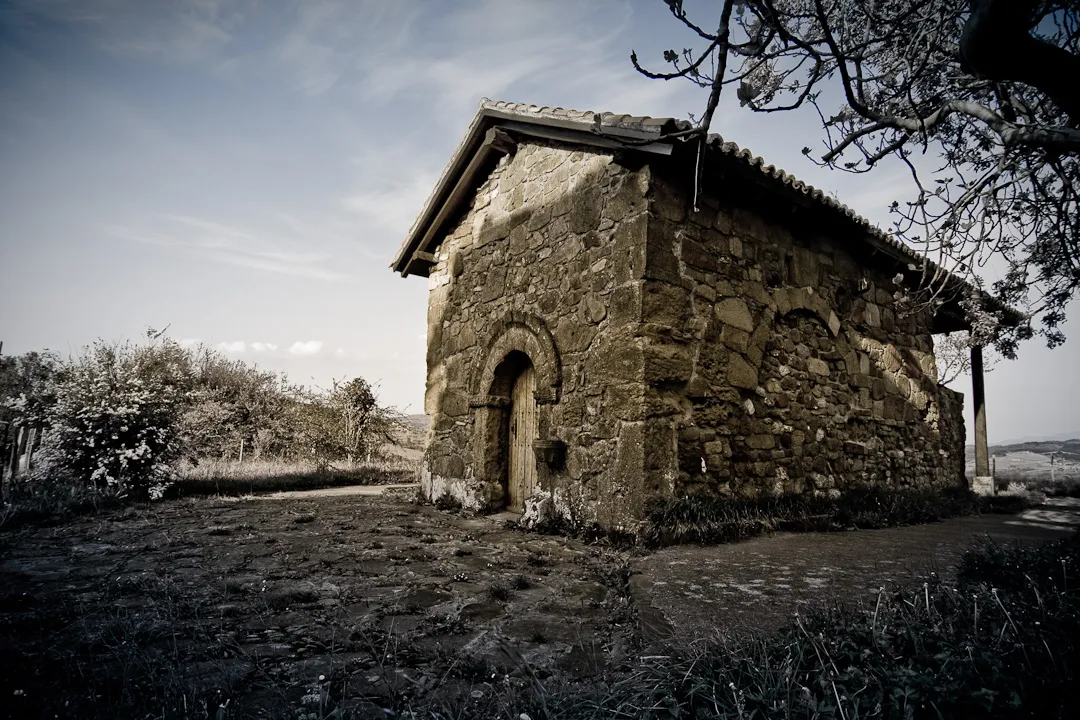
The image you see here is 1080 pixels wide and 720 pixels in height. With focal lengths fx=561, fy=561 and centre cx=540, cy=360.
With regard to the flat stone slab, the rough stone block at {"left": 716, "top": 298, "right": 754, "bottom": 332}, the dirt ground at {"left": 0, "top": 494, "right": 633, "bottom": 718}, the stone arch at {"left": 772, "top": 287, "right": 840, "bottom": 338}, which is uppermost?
the stone arch at {"left": 772, "top": 287, "right": 840, "bottom": 338}

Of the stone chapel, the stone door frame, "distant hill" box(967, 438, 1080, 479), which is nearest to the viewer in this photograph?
the stone chapel

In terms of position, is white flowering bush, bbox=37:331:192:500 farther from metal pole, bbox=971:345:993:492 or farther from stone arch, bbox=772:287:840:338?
metal pole, bbox=971:345:993:492

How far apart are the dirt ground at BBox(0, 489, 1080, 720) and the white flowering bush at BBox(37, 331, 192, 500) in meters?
2.04

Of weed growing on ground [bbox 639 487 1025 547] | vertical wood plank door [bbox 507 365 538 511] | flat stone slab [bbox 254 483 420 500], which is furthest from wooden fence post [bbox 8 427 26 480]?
weed growing on ground [bbox 639 487 1025 547]

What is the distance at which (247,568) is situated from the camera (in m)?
3.70

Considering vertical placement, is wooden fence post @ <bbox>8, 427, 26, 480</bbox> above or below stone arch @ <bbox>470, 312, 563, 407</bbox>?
below

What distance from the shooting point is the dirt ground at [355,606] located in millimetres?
1918

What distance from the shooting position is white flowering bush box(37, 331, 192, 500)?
22.5 ft

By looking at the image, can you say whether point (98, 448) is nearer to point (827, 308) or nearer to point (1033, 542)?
point (827, 308)

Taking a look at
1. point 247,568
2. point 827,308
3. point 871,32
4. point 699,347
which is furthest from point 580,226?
point 247,568

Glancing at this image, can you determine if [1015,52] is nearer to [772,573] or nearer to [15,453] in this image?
[772,573]

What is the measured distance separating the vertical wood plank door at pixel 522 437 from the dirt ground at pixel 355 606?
4.10 ft

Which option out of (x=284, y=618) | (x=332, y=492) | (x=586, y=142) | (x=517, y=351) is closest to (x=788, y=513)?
(x=517, y=351)

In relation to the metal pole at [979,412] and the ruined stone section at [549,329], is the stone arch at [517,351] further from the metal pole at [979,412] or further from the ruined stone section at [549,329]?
the metal pole at [979,412]
